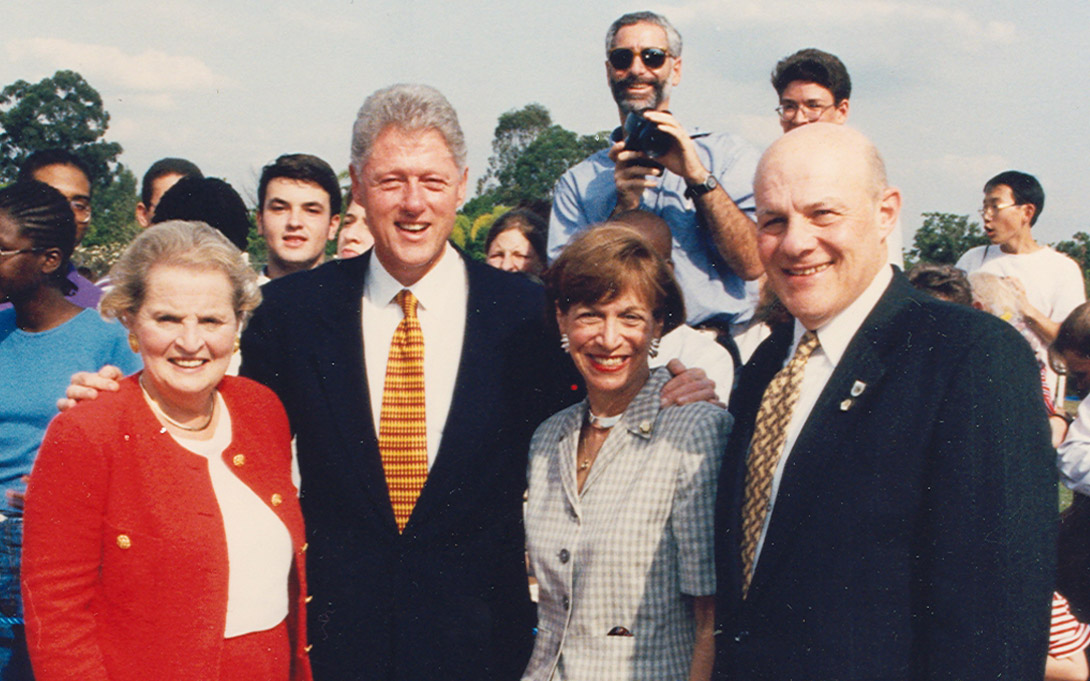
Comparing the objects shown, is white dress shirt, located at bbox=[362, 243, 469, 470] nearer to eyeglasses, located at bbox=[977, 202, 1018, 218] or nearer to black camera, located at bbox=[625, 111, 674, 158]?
black camera, located at bbox=[625, 111, 674, 158]

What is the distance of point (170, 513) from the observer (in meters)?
2.42

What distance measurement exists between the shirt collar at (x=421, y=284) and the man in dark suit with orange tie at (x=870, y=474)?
112 cm

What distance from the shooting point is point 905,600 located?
192 cm

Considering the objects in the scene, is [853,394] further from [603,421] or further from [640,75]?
[640,75]

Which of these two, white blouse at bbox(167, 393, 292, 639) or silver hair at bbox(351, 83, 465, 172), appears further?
silver hair at bbox(351, 83, 465, 172)

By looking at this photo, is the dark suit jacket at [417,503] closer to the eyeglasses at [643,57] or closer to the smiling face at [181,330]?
the smiling face at [181,330]

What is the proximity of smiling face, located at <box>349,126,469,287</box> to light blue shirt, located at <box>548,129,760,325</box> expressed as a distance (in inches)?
54.7

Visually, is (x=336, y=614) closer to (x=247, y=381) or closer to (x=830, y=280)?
(x=247, y=381)

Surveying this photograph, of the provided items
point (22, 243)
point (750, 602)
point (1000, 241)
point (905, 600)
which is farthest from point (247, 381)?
point (1000, 241)

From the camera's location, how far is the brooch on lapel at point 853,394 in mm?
2025

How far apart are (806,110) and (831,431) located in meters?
3.01

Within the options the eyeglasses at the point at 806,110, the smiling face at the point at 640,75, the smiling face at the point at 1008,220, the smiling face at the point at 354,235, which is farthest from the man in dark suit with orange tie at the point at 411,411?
the smiling face at the point at 1008,220

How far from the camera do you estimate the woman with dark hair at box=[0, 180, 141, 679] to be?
3100 mm

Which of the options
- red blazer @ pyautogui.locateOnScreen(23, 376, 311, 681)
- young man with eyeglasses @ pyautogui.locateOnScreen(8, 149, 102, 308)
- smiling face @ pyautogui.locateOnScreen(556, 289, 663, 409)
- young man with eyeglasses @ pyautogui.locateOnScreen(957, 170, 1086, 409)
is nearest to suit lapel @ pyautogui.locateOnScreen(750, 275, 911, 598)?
smiling face @ pyautogui.locateOnScreen(556, 289, 663, 409)
